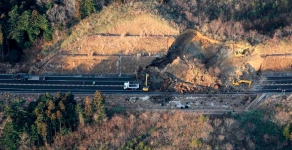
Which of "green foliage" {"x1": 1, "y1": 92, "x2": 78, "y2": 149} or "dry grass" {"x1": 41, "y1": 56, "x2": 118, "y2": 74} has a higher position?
"dry grass" {"x1": 41, "y1": 56, "x2": 118, "y2": 74}

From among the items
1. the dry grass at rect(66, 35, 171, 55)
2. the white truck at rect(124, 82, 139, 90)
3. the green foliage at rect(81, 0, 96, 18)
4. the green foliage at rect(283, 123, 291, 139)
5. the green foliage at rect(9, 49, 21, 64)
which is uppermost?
the green foliage at rect(81, 0, 96, 18)

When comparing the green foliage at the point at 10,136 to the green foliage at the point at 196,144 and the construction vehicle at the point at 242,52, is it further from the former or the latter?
the construction vehicle at the point at 242,52

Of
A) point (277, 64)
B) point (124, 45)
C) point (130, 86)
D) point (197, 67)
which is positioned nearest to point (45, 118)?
point (130, 86)

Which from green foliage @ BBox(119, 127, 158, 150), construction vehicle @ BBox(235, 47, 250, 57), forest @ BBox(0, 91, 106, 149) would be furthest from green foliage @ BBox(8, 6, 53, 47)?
construction vehicle @ BBox(235, 47, 250, 57)

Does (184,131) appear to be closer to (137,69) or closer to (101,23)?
(137,69)

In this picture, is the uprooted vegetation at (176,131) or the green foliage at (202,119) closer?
the uprooted vegetation at (176,131)

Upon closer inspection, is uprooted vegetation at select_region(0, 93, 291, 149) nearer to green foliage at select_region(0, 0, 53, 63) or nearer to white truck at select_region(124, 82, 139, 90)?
→ white truck at select_region(124, 82, 139, 90)

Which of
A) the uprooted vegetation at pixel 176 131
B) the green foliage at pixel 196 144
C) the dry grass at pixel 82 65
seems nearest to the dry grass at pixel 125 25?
the dry grass at pixel 82 65
